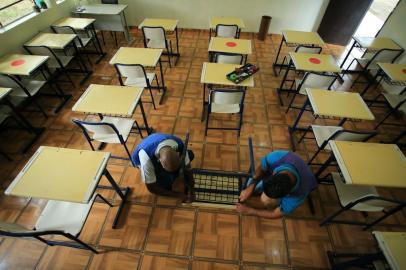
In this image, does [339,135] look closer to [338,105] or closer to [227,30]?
[338,105]

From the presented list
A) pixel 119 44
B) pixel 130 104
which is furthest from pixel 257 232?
pixel 119 44

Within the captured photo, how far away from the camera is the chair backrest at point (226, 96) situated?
2.41 m

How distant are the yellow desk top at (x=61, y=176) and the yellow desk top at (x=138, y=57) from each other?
168cm

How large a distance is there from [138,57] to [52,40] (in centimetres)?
166

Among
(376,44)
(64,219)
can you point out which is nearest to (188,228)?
(64,219)

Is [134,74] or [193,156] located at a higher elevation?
[134,74]

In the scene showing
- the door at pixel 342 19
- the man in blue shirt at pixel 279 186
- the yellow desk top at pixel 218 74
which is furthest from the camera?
the door at pixel 342 19

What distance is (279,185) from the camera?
4.73 ft

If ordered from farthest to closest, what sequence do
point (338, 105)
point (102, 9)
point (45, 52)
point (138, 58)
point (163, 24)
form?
point (102, 9) → point (163, 24) → point (45, 52) → point (138, 58) → point (338, 105)

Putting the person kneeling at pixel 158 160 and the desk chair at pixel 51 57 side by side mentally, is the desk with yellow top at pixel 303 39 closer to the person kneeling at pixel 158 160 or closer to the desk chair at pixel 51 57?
the person kneeling at pixel 158 160

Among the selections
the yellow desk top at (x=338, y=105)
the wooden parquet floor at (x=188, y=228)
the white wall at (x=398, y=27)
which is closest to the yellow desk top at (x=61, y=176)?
the wooden parquet floor at (x=188, y=228)

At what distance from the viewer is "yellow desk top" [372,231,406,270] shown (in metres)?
1.36

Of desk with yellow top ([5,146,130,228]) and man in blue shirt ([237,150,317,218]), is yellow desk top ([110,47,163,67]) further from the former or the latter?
man in blue shirt ([237,150,317,218])

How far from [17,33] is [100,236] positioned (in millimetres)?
3502
